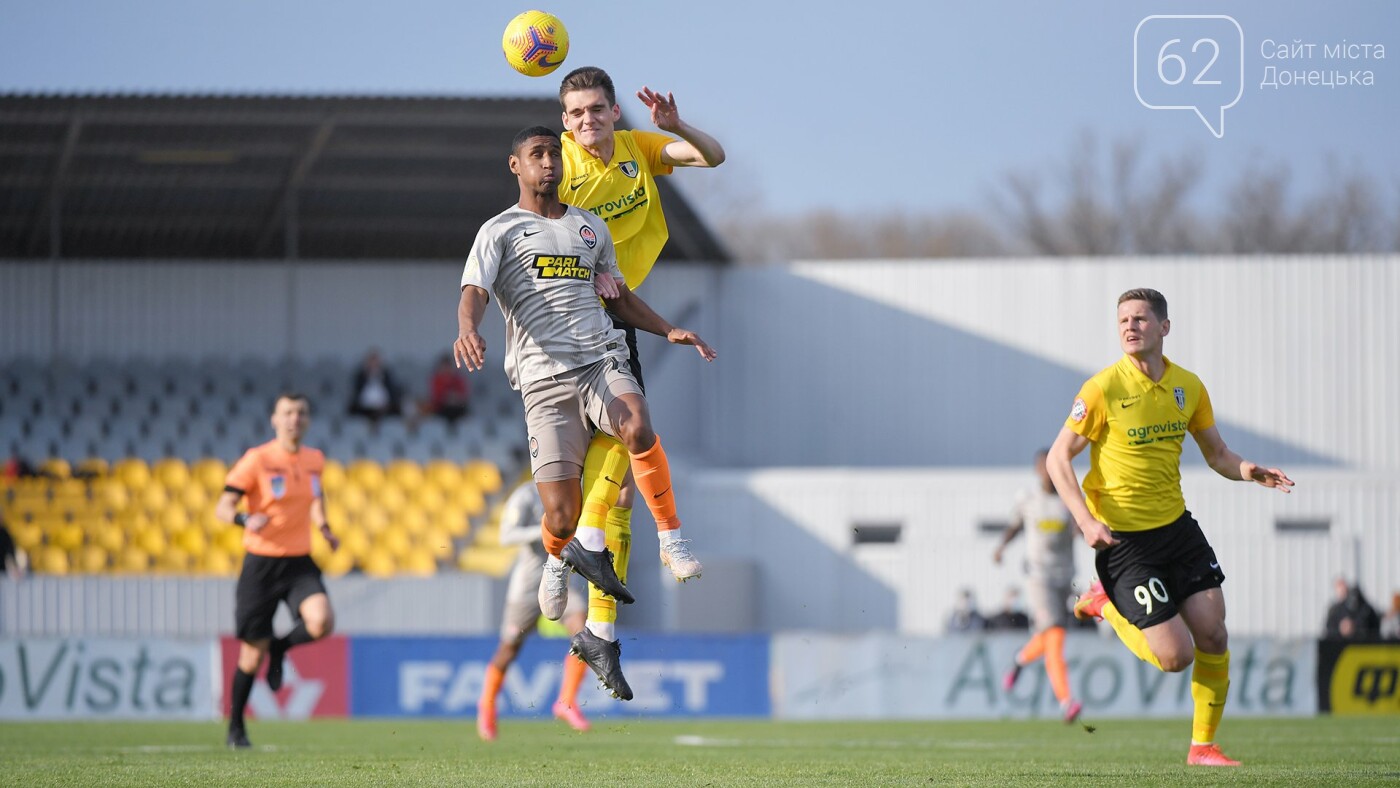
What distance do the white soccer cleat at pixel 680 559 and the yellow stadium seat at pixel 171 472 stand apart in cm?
1581

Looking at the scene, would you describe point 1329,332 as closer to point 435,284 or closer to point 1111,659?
point 1111,659

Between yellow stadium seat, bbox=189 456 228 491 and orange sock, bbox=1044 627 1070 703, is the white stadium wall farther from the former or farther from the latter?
orange sock, bbox=1044 627 1070 703

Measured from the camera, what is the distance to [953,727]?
15.8 metres

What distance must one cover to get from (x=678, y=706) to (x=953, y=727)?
352 cm

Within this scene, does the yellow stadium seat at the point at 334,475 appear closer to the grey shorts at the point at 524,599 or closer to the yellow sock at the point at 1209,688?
the grey shorts at the point at 524,599

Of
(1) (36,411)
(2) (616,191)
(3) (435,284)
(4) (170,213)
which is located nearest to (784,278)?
(3) (435,284)

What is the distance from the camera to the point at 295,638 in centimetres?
1210

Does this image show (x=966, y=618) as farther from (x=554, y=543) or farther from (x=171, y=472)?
(x=554, y=543)

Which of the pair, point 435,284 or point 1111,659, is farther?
point 435,284

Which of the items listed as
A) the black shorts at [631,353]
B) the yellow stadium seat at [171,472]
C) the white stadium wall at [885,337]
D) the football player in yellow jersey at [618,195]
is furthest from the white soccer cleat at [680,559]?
the white stadium wall at [885,337]

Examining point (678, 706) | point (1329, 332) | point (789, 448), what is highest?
point (1329, 332)

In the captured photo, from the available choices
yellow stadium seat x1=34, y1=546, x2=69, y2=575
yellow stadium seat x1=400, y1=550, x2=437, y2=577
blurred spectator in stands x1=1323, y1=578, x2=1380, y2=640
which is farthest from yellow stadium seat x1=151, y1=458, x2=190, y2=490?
blurred spectator in stands x1=1323, y1=578, x2=1380, y2=640

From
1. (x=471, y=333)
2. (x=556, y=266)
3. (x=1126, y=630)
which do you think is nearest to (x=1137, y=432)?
(x=1126, y=630)

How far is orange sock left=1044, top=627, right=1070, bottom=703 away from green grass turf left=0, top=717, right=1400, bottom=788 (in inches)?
15.8
